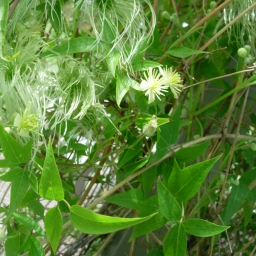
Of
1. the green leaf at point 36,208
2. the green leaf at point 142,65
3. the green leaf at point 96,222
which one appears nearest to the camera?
the green leaf at point 96,222

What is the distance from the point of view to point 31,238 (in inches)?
20.4

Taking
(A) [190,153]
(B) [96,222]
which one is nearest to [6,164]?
(B) [96,222]

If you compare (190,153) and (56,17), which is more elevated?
(56,17)

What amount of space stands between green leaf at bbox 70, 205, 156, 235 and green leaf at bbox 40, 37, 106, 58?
0.56 feet

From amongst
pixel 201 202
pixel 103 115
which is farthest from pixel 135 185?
pixel 103 115

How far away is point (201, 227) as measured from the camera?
0.50 m

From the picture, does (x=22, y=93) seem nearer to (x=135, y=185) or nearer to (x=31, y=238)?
(x=31, y=238)

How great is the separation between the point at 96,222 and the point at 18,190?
96 millimetres

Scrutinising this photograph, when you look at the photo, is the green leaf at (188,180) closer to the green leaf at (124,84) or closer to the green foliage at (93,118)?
the green foliage at (93,118)

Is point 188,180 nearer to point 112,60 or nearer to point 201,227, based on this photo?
point 201,227

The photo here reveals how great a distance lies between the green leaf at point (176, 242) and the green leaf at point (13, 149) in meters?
0.18

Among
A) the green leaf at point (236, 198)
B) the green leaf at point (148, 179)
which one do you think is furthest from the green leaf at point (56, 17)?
the green leaf at point (236, 198)

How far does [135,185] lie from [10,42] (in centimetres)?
34

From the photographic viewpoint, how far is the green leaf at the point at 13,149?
0.46 metres
